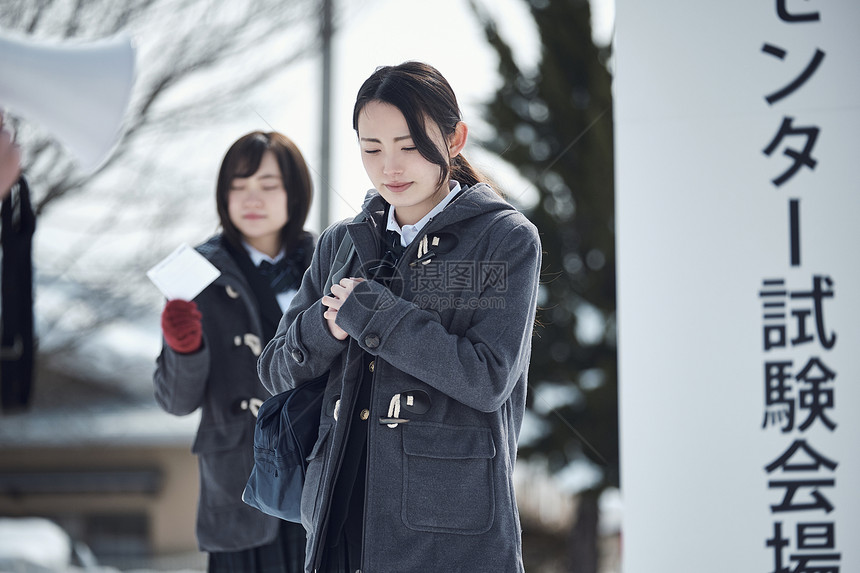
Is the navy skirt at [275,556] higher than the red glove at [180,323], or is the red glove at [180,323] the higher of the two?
the red glove at [180,323]

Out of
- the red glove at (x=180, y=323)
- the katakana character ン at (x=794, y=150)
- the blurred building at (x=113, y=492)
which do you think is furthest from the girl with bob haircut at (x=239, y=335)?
the blurred building at (x=113, y=492)

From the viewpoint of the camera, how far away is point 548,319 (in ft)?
19.2

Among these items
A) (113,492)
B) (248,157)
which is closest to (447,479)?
(248,157)

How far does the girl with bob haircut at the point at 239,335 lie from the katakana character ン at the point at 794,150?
4.63 feet

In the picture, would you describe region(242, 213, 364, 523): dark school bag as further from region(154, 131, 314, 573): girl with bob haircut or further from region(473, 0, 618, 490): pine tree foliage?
region(473, 0, 618, 490): pine tree foliage

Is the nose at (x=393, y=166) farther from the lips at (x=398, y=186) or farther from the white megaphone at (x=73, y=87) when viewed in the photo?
the white megaphone at (x=73, y=87)

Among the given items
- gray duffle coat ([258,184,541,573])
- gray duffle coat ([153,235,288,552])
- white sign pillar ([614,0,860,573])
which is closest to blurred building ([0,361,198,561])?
gray duffle coat ([153,235,288,552])

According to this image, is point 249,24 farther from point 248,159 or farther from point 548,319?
point 548,319

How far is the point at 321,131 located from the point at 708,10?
4.26 feet

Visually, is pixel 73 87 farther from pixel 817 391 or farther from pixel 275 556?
pixel 817 391

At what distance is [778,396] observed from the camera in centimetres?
266

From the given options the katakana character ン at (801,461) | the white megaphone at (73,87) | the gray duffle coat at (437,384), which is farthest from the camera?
the katakana character ン at (801,461)

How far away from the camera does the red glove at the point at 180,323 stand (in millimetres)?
2176

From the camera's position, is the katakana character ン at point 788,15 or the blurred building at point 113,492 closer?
the katakana character ン at point 788,15
